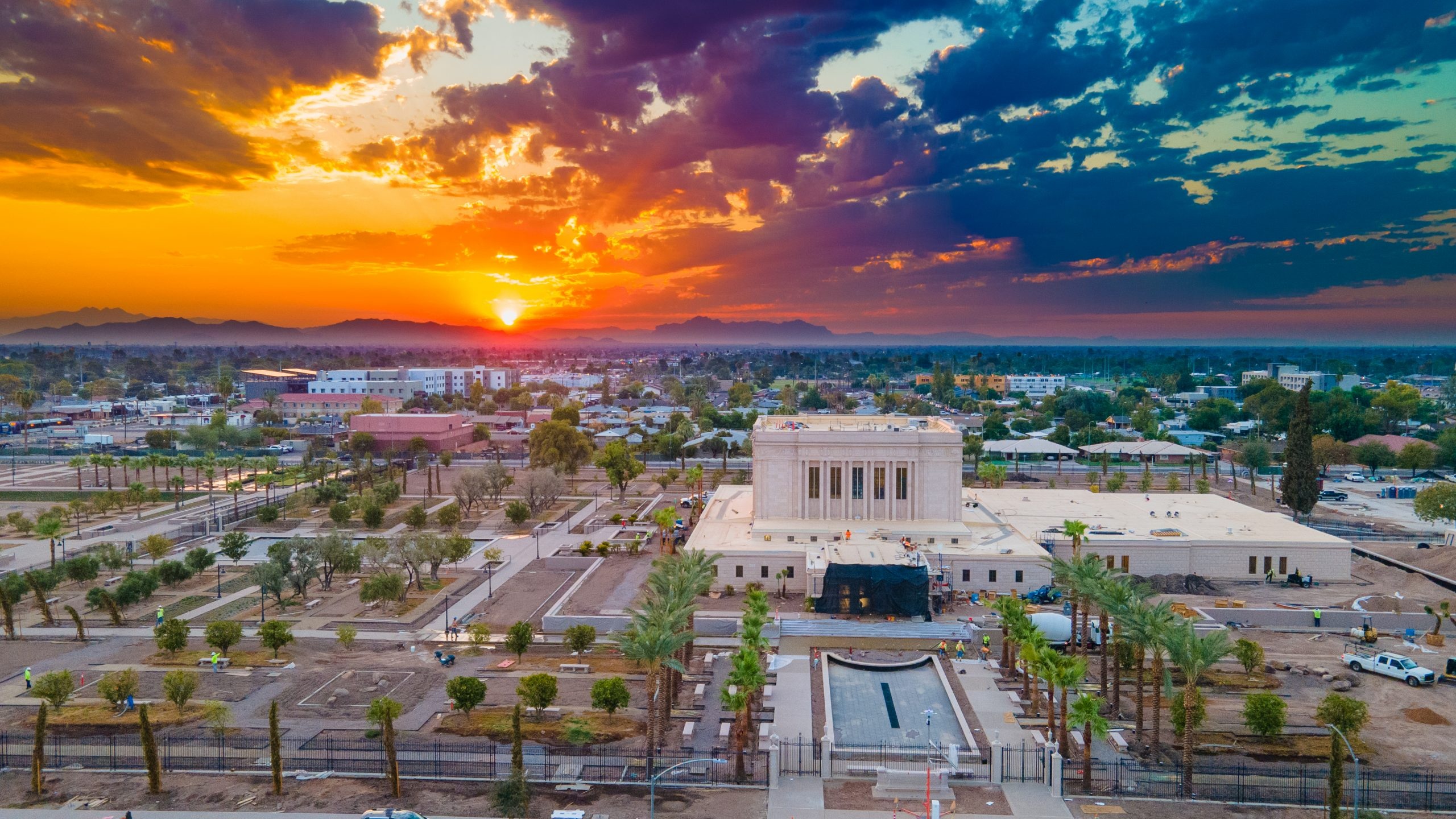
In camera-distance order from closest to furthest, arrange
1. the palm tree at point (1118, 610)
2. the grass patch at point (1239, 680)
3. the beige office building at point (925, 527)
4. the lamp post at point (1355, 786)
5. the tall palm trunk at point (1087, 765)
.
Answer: the lamp post at point (1355, 786), the tall palm trunk at point (1087, 765), the palm tree at point (1118, 610), the grass patch at point (1239, 680), the beige office building at point (925, 527)

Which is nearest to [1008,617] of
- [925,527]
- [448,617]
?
[925,527]

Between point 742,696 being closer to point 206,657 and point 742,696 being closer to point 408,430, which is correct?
point 206,657

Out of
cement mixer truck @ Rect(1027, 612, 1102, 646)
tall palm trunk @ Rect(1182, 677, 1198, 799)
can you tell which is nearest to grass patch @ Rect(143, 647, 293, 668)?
cement mixer truck @ Rect(1027, 612, 1102, 646)

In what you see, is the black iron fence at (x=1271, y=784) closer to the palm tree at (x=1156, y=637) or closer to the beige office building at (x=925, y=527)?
the palm tree at (x=1156, y=637)

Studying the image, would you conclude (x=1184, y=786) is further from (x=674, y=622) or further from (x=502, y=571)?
(x=502, y=571)

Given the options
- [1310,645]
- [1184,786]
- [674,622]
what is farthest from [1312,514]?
[674,622]

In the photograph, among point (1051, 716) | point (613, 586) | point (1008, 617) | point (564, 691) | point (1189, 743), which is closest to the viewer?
point (1189, 743)

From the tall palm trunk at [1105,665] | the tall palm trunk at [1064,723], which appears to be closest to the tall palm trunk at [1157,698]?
the tall palm trunk at [1105,665]
